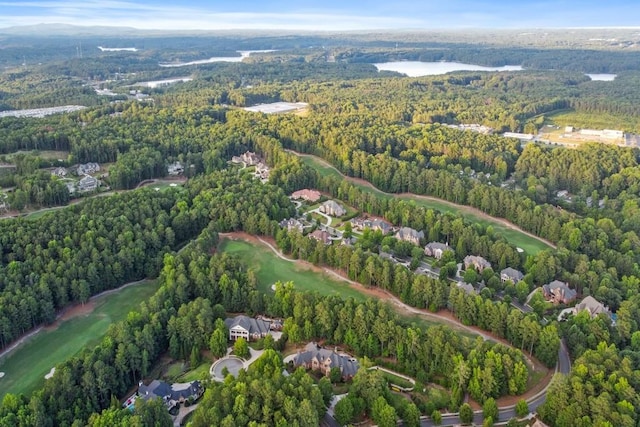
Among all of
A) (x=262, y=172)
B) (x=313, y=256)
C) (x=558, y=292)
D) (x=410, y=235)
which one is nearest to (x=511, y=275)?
(x=558, y=292)

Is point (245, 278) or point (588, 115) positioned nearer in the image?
point (245, 278)

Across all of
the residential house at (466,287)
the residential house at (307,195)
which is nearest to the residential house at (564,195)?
the residential house at (466,287)

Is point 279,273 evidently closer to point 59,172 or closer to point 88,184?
point 88,184

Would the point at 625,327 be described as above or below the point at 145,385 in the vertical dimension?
above

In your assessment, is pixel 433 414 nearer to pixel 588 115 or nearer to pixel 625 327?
pixel 625 327

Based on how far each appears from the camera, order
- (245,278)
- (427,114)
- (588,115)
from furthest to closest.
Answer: (588,115), (427,114), (245,278)

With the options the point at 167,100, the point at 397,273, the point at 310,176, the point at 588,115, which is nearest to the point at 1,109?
the point at 167,100
